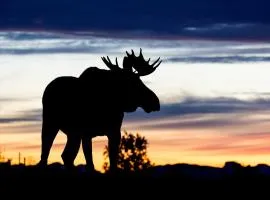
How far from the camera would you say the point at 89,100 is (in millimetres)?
24031

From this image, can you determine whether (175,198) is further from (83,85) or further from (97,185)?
(83,85)

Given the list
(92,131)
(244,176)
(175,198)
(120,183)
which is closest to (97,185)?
(120,183)

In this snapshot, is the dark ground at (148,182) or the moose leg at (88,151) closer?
the dark ground at (148,182)

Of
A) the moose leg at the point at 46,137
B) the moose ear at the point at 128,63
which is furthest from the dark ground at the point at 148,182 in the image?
the moose ear at the point at 128,63

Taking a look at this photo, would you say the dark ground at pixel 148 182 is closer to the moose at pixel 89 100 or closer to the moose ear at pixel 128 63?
the moose at pixel 89 100

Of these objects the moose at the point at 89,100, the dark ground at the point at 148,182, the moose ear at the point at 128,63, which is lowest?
the dark ground at the point at 148,182

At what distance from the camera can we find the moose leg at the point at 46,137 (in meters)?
24.1

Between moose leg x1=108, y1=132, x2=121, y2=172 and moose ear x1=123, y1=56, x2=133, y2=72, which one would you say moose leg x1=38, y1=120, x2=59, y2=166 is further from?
moose ear x1=123, y1=56, x2=133, y2=72

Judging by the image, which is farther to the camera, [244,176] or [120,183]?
[244,176]

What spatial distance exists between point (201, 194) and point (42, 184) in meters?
3.48

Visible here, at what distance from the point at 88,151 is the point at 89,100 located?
1470 mm

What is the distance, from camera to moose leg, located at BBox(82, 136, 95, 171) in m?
23.4

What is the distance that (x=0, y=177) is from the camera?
1942 centimetres

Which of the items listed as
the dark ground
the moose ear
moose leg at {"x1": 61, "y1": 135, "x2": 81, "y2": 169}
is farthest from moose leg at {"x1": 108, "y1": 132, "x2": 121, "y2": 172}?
the moose ear
